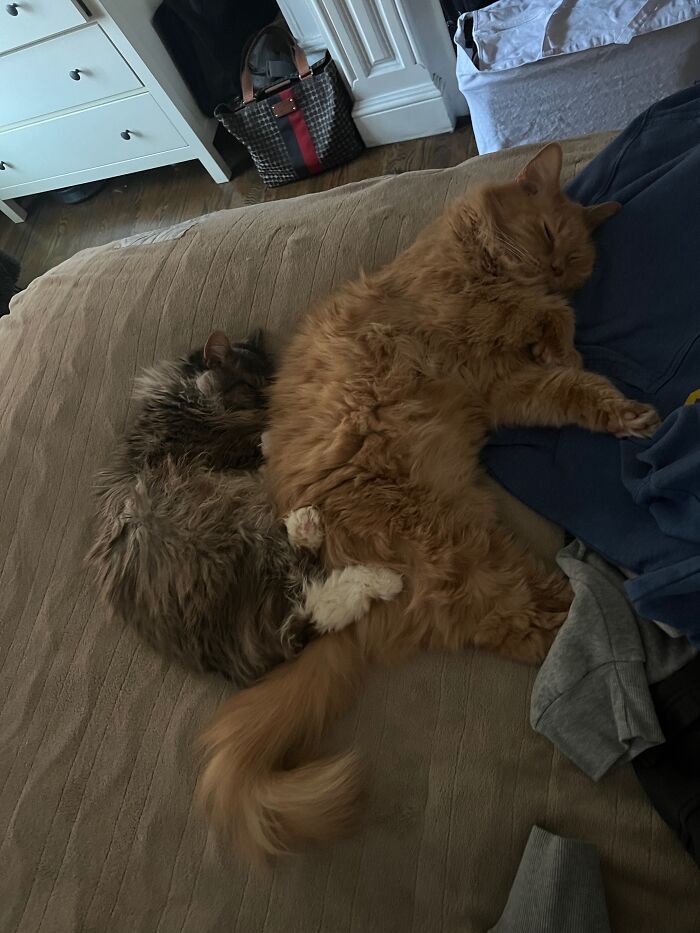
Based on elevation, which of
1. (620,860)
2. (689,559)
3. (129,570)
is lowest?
(620,860)

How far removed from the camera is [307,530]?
3.97 ft

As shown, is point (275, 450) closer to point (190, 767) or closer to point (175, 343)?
point (175, 343)

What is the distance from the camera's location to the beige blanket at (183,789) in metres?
0.93

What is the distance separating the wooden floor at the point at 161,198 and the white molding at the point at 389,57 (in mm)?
93

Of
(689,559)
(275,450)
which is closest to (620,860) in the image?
(689,559)

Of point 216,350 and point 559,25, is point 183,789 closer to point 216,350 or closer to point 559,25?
point 216,350

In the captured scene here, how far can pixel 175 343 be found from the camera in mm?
1539

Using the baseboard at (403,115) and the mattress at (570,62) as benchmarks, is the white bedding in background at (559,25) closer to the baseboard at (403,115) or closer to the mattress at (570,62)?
the mattress at (570,62)

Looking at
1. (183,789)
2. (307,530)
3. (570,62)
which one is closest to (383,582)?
(307,530)

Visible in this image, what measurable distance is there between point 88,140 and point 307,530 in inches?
99.2

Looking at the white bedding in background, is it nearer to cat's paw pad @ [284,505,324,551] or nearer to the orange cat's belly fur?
the orange cat's belly fur

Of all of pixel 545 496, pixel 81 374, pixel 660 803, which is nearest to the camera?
pixel 660 803

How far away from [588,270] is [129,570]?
1.11m

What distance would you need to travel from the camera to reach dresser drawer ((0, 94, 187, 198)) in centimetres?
272
